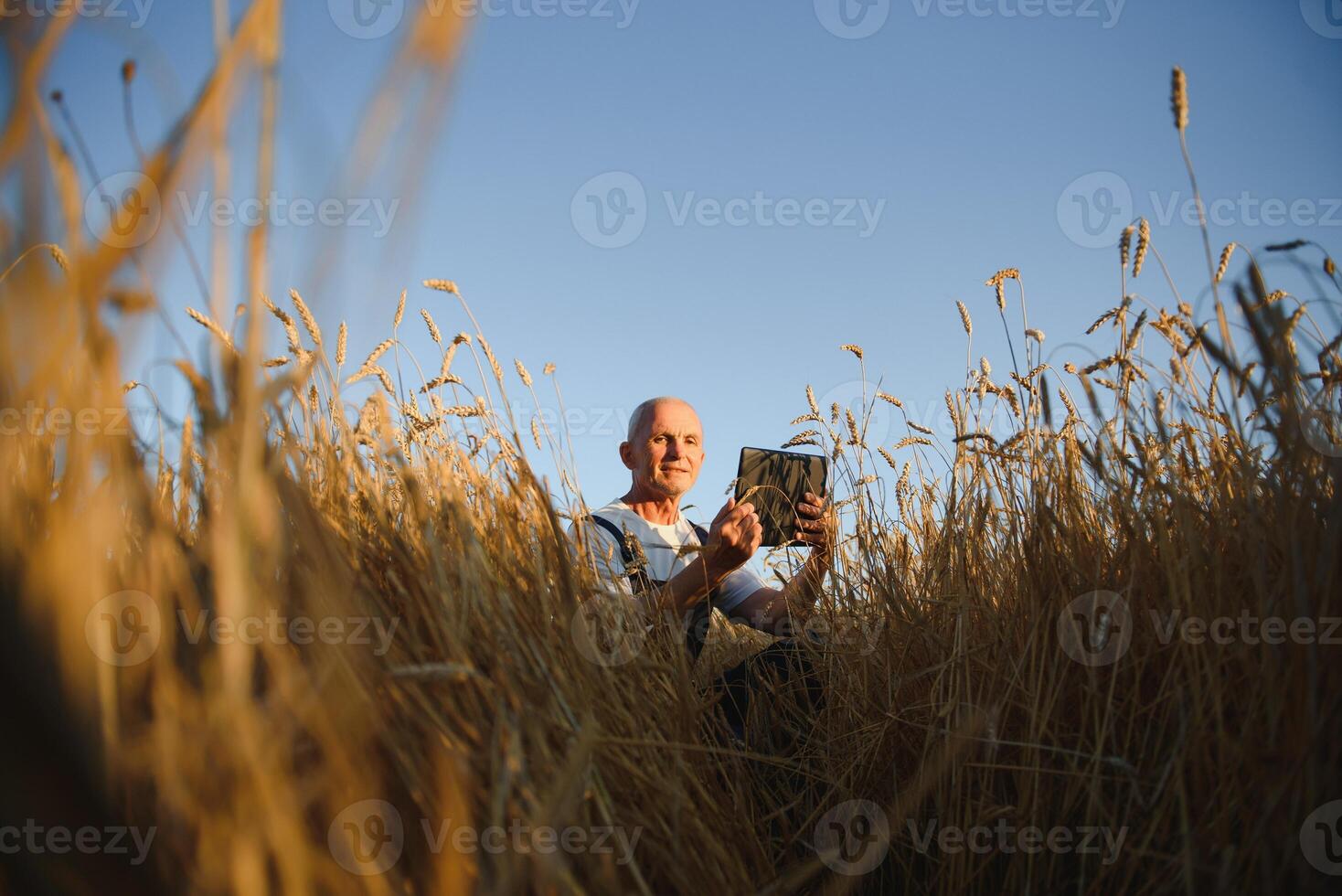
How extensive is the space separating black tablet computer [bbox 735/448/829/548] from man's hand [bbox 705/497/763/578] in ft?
1.02

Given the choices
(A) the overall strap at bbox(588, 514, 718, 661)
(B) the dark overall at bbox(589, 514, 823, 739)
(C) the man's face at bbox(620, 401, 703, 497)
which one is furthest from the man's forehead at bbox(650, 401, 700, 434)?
(B) the dark overall at bbox(589, 514, 823, 739)

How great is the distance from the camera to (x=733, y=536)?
189 centimetres

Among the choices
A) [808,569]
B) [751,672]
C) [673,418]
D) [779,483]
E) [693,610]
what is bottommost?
[751,672]

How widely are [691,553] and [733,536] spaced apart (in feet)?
0.38

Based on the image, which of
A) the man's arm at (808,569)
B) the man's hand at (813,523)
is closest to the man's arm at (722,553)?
the man's arm at (808,569)

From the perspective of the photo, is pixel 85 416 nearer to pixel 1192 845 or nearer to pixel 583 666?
pixel 583 666

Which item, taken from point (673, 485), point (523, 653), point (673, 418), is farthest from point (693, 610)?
point (523, 653)

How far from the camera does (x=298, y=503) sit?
714 mm

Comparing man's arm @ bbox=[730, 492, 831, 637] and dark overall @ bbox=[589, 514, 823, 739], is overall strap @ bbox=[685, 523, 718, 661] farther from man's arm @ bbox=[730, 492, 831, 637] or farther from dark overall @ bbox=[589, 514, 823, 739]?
man's arm @ bbox=[730, 492, 831, 637]

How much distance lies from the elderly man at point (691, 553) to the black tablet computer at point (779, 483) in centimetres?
5

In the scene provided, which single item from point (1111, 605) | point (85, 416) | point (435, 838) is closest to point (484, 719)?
→ point (435, 838)

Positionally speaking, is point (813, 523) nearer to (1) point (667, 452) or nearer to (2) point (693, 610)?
(2) point (693, 610)

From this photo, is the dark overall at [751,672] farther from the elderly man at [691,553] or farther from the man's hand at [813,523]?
the man's hand at [813,523]

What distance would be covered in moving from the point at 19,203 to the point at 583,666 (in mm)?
800
